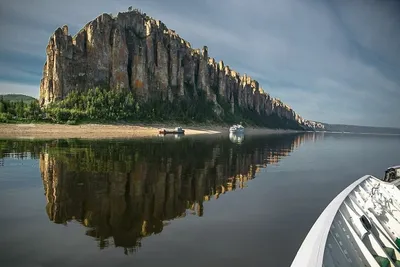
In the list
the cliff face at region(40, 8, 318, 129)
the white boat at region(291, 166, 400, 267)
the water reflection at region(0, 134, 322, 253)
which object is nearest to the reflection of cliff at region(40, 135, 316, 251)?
the water reflection at region(0, 134, 322, 253)

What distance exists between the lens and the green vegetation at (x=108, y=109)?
286 feet

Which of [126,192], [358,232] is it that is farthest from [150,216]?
[358,232]

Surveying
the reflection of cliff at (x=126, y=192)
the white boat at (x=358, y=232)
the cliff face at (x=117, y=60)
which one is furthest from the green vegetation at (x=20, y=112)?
the white boat at (x=358, y=232)

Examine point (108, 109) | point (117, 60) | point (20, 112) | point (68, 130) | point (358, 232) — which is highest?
point (117, 60)

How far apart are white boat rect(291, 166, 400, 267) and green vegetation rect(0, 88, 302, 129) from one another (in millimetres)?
87720

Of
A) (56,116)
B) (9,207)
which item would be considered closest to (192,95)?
(56,116)

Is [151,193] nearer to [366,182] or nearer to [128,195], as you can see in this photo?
[128,195]

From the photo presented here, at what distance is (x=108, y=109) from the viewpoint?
113375 millimetres

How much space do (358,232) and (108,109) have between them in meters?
114

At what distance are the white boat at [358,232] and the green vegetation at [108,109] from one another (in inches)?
3454

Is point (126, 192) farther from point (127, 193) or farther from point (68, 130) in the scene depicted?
point (68, 130)

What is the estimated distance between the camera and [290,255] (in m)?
9.28

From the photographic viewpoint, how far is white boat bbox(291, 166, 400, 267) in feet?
18.2

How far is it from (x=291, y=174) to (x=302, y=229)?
602 inches
